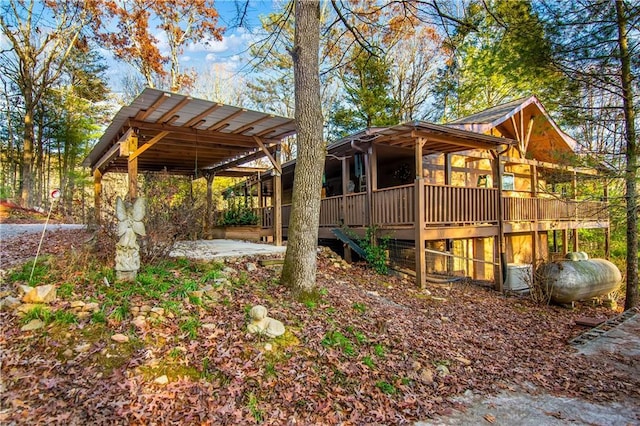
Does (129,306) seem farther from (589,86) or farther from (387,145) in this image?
(589,86)

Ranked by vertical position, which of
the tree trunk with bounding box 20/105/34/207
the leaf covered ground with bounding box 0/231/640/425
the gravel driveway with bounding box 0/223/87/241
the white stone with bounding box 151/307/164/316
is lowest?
the leaf covered ground with bounding box 0/231/640/425

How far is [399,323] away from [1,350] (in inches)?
172

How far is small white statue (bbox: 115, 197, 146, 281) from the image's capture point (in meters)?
4.51

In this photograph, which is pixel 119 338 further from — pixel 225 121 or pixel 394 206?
pixel 394 206

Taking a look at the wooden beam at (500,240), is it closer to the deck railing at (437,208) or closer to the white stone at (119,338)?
the deck railing at (437,208)

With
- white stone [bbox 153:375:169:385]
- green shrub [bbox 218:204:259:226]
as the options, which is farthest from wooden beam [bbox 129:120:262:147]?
white stone [bbox 153:375:169:385]

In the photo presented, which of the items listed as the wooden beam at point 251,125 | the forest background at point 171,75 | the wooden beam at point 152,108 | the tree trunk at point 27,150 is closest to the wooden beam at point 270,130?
the wooden beam at point 251,125

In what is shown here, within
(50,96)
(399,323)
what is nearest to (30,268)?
(399,323)

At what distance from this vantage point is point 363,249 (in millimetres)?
9070

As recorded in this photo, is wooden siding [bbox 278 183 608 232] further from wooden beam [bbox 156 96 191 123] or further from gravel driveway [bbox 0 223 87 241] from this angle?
gravel driveway [bbox 0 223 87 241]

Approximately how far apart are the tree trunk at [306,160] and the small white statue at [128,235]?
6.53ft

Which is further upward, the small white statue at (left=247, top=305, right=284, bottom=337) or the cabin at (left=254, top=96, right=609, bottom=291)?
the cabin at (left=254, top=96, right=609, bottom=291)

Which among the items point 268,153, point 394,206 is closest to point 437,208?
point 394,206

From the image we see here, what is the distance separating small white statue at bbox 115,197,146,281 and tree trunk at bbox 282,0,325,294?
1991mm
